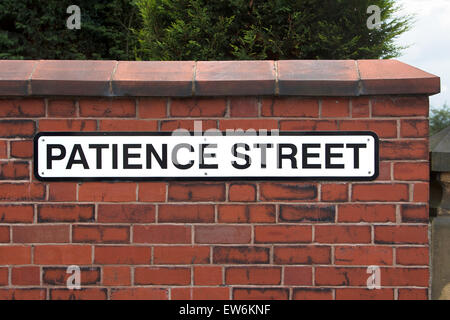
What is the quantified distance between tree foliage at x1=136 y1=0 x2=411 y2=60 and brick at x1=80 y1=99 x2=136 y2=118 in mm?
2551

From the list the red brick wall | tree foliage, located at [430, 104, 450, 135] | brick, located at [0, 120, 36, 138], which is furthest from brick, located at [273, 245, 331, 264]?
tree foliage, located at [430, 104, 450, 135]

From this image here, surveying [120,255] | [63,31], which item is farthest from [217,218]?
[63,31]

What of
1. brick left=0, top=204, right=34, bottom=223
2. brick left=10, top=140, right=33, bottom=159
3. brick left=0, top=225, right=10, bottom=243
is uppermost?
brick left=10, top=140, right=33, bottom=159

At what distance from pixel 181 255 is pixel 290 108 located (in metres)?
0.78

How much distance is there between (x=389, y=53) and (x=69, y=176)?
13.9 feet

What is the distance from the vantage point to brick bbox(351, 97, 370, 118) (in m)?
1.85

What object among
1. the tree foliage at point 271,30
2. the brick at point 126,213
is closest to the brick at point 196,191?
the brick at point 126,213

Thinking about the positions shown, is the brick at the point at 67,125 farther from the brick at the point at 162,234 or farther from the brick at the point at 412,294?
the brick at the point at 412,294

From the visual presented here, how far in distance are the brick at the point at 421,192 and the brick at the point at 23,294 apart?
163 centimetres

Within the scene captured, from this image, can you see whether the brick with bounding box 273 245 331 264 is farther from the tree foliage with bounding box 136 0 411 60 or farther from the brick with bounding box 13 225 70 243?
the tree foliage with bounding box 136 0 411 60

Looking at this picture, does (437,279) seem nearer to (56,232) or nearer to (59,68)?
(56,232)

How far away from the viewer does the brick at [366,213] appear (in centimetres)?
185

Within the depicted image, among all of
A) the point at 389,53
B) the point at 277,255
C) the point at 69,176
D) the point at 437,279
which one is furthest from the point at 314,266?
the point at 389,53

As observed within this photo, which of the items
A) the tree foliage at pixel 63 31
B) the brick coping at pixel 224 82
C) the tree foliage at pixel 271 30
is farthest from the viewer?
the tree foliage at pixel 63 31
